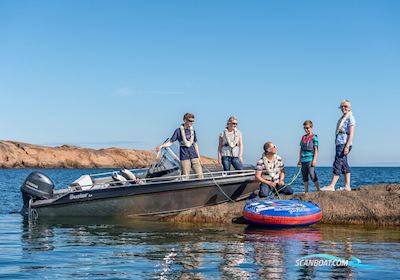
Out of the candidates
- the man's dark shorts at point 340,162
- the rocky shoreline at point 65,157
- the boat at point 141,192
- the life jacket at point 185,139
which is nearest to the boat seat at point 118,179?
the boat at point 141,192

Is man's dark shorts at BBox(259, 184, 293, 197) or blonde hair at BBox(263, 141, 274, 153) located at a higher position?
blonde hair at BBox(263, 141, 274, 153)

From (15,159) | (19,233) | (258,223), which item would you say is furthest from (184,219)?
(15,159)

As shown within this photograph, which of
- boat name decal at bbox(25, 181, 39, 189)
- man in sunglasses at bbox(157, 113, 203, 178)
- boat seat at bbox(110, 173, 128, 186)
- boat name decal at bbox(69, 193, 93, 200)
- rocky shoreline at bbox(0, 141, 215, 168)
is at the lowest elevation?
rocky shoreline at bbox(0, 141, 215, 168)

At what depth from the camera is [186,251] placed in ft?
31.4

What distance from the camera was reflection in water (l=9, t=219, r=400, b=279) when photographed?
7.83 meters

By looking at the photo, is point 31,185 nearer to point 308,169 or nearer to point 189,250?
point 189,250

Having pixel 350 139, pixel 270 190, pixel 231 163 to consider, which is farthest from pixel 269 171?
pixel 350 139

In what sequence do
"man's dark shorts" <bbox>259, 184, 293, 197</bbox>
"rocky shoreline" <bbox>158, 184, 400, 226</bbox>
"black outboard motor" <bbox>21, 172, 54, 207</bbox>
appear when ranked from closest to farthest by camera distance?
"rocky shoreline" <bbox>158, 184, 400, 226</bbox>, "man's dark shorts" <bbox>259, 184, 293, 197</bbox>, "black outboard motor" <bbox>21, 172, 54, 207</bbox>

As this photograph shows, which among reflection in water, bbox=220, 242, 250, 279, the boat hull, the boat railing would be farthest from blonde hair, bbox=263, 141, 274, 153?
reflection in water, bbox=220, 242, 250, 279

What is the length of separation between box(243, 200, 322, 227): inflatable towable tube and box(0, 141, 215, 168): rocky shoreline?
91645 millimetres

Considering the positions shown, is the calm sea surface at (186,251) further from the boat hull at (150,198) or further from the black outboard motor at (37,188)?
the black outboard motor at (37,188)

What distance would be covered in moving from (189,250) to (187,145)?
461 cm

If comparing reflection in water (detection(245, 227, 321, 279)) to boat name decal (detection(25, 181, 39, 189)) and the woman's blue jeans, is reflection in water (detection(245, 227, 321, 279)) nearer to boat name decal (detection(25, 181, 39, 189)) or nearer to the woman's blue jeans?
the woman's blue jeans

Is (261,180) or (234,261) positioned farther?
(261,180)
